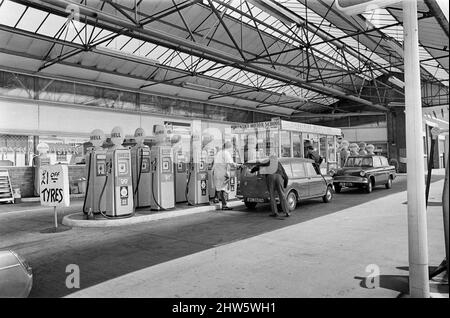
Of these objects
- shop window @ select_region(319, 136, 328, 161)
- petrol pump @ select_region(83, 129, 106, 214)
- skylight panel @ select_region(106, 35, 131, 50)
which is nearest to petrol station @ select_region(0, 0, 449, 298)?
petrol pump @ select_region(83, 129, 106, 214)

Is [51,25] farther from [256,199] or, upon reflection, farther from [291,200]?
[291,200]

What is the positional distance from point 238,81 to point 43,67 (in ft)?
38.9

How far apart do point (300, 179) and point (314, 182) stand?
2.99 ft

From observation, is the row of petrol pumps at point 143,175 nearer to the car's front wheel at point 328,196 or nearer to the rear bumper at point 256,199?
the rear bumper at point 256,199

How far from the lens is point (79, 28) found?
1439 centimetres

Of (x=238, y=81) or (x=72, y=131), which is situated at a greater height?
(x=238, y=81)

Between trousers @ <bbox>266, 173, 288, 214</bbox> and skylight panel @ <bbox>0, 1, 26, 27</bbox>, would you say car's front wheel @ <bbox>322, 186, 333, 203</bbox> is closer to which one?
trousers @ <bbox>266, 173, 288, 214</bbox>

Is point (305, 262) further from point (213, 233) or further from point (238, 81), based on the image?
→ point (238, 81)

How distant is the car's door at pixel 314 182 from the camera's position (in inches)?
424

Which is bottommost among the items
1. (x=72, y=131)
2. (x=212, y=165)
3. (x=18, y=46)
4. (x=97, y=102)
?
(x=212, y=165)

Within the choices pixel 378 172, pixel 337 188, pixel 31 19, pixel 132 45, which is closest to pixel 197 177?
pixel 337 188

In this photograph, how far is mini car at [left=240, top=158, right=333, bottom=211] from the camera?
32.0ft

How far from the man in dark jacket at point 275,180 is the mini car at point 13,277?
610 cm
